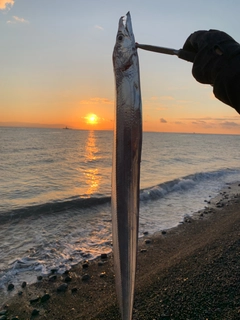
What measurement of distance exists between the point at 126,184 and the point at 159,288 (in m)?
4.33

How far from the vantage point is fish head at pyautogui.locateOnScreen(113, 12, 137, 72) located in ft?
6.05

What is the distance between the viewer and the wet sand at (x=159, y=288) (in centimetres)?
469

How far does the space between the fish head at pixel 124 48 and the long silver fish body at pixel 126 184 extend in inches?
3.7

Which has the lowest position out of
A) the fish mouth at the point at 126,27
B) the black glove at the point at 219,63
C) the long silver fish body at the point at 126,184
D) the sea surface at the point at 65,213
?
the sea surface at the point at 65,213

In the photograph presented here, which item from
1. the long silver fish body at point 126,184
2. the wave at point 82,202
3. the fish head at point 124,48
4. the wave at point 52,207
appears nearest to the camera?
the long silver fish body at point 126,184

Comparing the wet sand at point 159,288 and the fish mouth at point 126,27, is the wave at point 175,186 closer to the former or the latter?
the wet sand at point 159,288

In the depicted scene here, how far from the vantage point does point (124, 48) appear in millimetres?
1881

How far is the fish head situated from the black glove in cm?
57

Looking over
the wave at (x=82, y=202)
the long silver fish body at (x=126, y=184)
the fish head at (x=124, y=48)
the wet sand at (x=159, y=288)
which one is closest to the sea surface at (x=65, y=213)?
the wave at (x=82, y=202)

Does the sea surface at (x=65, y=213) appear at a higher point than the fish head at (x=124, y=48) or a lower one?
lower

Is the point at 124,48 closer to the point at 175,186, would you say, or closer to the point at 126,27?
the point at 126,27

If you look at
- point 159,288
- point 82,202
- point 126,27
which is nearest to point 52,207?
point 82,202

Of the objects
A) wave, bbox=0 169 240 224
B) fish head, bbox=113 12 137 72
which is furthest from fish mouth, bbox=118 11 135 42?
wave, bbox=0 169 240 224

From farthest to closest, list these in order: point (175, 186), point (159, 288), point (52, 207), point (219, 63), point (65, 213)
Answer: point (175, 186)
point (52, 207)
point (65, 213)
point (159, 288)
point (219, 63)
